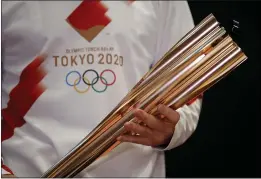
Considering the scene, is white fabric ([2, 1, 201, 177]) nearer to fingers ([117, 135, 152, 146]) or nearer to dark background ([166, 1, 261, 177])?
fingers ([117, 135, 152, 146])

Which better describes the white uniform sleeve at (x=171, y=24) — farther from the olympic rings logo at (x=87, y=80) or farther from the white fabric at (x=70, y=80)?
the olympic rings logo at (x=87, y=80)

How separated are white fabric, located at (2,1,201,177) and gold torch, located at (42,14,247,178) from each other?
0.14 meters

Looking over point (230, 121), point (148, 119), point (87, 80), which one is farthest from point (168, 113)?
point (230, 121)

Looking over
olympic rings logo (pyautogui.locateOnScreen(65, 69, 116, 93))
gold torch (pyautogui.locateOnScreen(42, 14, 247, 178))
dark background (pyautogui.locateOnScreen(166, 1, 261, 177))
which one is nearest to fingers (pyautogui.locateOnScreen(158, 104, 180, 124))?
gold torch (pyautogui.locateOnScreen(42, 14, 247, 178))

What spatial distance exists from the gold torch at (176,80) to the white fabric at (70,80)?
0.14 m

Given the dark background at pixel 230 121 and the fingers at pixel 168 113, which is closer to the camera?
the fingers at pixel 168 113

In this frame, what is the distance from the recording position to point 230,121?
1246mm

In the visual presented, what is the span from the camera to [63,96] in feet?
2.82

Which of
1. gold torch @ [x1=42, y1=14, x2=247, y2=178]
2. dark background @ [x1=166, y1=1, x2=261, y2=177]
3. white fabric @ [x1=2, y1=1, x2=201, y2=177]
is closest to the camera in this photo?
gold torch @ [x1=42, y1=14, x2=247, y2=178]

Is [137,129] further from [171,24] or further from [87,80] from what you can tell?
[171,24]

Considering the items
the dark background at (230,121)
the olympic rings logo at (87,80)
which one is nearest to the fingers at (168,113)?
the olympic rings logo at (87,80)

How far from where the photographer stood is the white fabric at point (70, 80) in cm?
85

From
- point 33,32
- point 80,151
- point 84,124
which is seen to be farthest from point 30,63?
point 80,151

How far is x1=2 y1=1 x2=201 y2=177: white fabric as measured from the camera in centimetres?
85
